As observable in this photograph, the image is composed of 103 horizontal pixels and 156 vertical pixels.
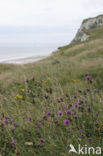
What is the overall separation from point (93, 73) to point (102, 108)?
4140 mm

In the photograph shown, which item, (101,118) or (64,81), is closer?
(101,118)

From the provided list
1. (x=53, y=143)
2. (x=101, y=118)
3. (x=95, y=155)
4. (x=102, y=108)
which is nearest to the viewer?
(x=95, y=155)

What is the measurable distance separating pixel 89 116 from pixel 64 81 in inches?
157

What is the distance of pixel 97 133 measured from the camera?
2.59 m

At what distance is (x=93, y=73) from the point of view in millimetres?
7102

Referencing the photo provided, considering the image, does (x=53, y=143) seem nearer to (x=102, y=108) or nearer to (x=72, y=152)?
(x=72, y=152)

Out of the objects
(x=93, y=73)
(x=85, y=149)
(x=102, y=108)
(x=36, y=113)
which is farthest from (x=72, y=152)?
(x=93, y=73)

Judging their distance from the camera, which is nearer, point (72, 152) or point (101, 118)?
point (72, 152)

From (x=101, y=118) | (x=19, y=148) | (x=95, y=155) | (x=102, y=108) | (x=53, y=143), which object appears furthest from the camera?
(x=102, y=108)

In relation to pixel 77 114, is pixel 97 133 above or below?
below

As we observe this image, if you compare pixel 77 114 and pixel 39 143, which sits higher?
pixel 77 114

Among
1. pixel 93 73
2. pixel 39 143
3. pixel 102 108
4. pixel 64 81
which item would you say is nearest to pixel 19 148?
pixel 39 143

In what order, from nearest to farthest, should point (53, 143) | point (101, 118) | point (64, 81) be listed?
point (53, 143) < point (101, 118) < point (64, 81)

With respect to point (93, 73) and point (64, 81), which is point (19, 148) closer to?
point (64, 81)
